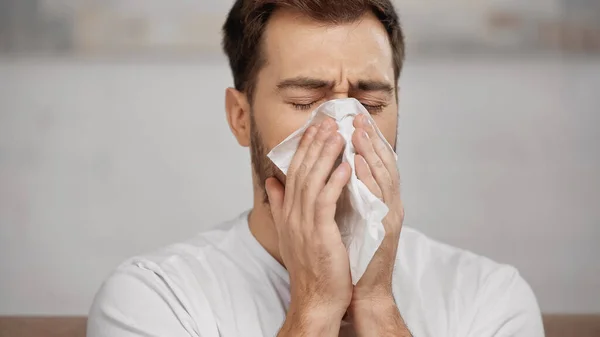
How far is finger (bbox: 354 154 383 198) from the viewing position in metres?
1.62

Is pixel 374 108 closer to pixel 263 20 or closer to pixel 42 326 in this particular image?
pixel 263 20

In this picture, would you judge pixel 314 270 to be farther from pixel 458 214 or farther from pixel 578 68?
pixel 578 68

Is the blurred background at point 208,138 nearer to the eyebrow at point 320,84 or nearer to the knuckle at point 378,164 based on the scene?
the eyebrow at point 320,84

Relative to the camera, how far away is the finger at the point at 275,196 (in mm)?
1707

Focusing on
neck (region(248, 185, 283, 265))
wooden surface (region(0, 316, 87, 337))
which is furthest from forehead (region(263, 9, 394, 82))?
wooden surface (region(0, 316, 87, 337))

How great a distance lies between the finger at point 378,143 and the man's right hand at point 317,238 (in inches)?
1.9

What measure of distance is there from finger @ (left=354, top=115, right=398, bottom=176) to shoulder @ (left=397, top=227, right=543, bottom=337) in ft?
1.03

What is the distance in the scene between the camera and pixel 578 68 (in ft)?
8.36

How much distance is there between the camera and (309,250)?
64.1 inches

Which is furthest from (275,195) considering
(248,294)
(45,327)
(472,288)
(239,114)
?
(45,327)

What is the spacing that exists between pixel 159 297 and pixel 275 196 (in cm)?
29

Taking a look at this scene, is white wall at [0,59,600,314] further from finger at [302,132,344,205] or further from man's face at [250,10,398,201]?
finger at [302,132,344,205]

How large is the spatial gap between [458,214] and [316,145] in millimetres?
1039

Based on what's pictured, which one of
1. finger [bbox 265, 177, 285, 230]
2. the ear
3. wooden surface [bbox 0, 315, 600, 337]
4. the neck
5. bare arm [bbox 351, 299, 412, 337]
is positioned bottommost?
wooden surface [bbox 0, 315, 600, 337]
